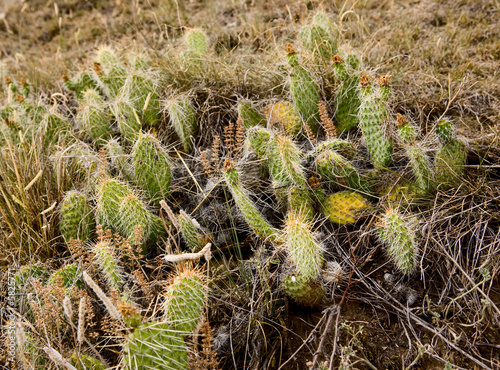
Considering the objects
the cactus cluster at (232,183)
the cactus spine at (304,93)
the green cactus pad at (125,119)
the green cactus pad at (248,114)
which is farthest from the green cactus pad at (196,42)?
the cactus spine at (304,93)

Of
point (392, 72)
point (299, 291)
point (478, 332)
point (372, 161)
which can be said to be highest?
point (392, 72)

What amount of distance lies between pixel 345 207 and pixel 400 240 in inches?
14.9

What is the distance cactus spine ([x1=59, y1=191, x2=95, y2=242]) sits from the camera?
2.28 metres

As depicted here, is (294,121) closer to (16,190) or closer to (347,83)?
(347,83)

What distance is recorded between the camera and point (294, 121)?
259 centimetres

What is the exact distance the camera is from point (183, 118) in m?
2.72

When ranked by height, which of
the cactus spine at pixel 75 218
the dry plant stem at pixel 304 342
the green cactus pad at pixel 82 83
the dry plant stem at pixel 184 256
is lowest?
the dry plant stem at pixel 304 342

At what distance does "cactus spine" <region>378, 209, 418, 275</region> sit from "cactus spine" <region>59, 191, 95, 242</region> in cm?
157

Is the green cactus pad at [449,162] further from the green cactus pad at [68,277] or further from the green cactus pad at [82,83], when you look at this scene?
the green cactus pad at [82,83]

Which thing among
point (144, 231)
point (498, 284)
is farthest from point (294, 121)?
point (498, 284)

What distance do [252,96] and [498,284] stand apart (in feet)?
6.23

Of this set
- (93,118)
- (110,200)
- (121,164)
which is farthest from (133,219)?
(93,118)

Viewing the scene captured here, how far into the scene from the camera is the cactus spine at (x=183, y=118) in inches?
105

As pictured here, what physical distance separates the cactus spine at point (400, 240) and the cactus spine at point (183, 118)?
142 cm
